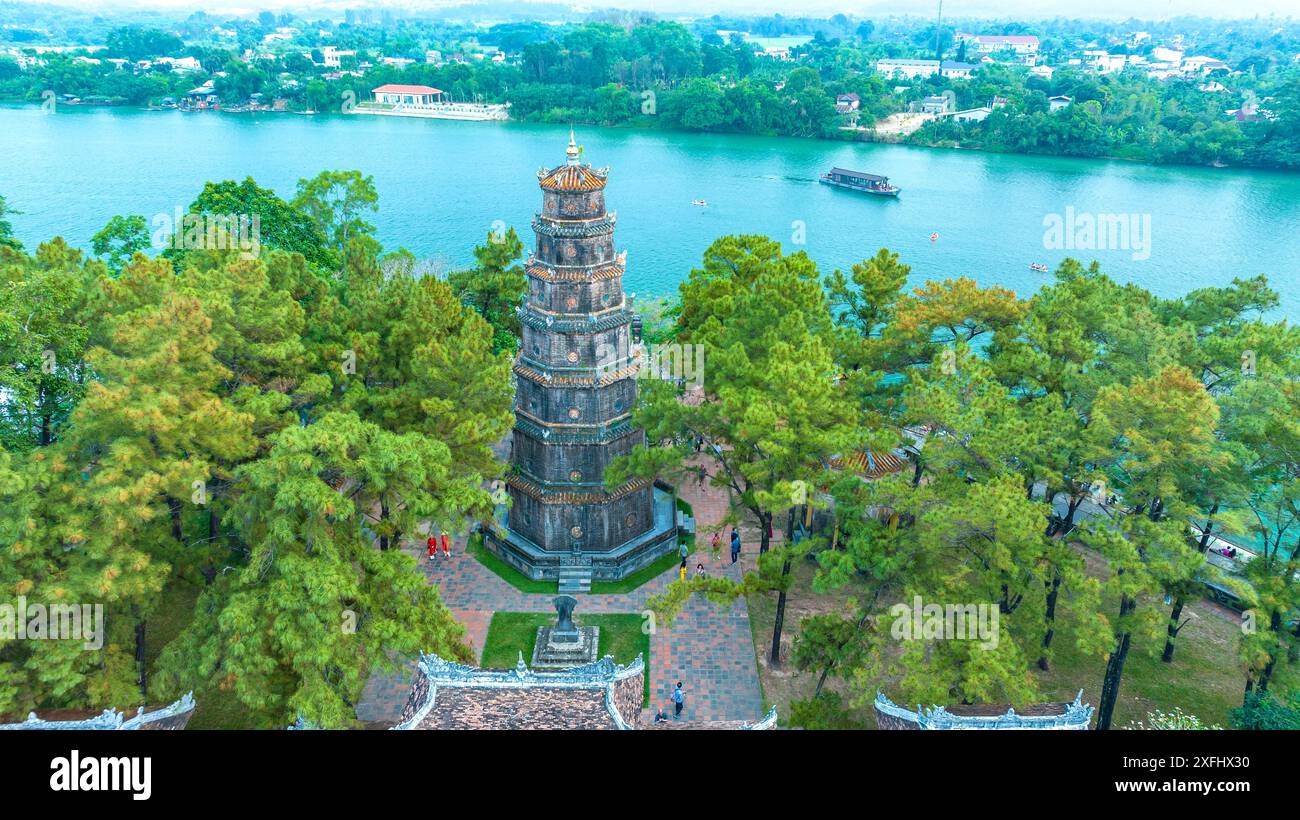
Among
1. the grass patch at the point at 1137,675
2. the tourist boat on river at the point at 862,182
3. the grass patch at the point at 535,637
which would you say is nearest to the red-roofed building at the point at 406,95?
the tourist boat on river at the point at 862,182

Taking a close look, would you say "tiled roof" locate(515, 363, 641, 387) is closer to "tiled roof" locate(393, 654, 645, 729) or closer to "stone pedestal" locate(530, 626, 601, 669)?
"stone pedestal" locate(530, 626, 601, 669)

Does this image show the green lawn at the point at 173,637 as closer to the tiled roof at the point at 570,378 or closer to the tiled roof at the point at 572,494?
the tiled roof at the point at 572,494

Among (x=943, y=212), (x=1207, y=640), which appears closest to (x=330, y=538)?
(x=1207, y=640)

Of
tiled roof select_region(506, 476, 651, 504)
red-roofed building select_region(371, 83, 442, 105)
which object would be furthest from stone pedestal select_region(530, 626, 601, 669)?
red-roofed building select_region(371, 83, 442, 105)

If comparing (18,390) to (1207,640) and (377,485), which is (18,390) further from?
(1207,640)

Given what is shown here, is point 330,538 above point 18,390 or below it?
below

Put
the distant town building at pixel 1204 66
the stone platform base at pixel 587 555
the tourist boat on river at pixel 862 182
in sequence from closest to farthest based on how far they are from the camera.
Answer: the stone platform base at pixel 587 555 → the tourist boat on river at pixel 862 182 → the distant town building at pixel 1204 66
